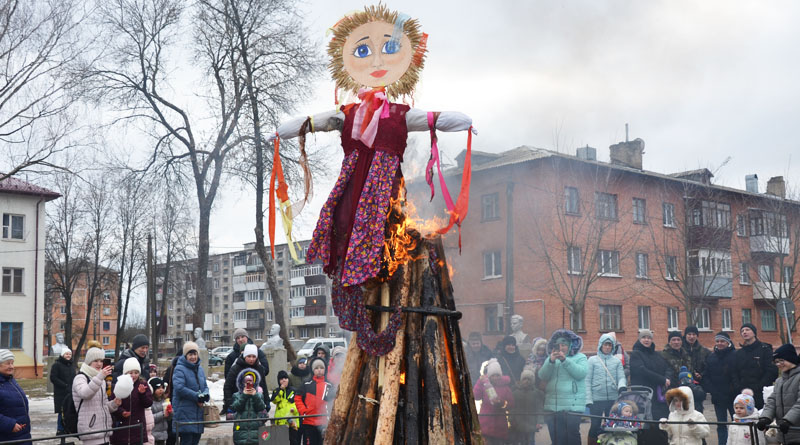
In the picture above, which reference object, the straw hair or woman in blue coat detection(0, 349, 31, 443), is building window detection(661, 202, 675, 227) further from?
woman in blue coat detection(0, 349, 31, 443)

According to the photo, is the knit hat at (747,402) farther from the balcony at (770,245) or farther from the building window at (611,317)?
the building window at (611,317)

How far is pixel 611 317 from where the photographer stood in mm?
34344

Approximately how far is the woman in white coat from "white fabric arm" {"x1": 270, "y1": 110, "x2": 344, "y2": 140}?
395 cm

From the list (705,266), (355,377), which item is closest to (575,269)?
(705,266)

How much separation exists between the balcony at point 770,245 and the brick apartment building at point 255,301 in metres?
40.6

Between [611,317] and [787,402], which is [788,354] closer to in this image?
[787,402]

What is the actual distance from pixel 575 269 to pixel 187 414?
22.2 metres

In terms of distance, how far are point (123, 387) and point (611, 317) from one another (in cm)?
2857

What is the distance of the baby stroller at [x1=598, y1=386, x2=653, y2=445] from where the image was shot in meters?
9.24

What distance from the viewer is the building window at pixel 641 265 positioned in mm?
32200

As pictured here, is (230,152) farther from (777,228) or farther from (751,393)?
(777,228)

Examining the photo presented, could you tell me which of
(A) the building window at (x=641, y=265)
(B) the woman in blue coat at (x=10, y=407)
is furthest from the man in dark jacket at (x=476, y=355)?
(A) the building window at (x=641, y=265)

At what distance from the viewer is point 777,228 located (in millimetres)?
30016

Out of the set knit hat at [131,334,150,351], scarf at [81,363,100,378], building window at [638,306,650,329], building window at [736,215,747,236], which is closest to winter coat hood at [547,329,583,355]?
knit hat at [131,334,150,351]
